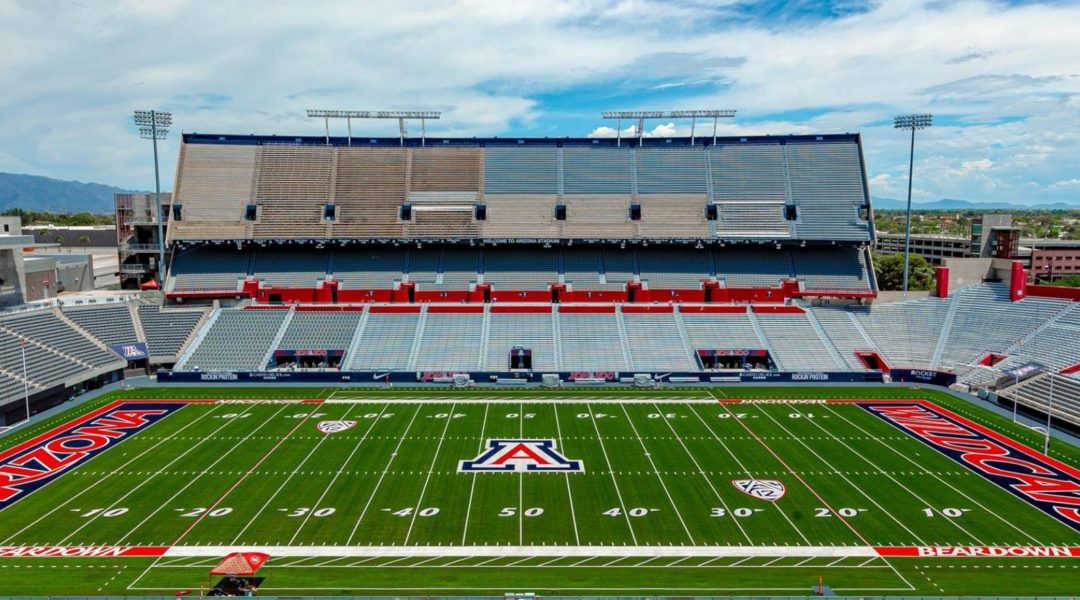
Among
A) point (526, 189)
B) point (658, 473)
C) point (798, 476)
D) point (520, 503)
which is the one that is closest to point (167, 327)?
point (526, 189)

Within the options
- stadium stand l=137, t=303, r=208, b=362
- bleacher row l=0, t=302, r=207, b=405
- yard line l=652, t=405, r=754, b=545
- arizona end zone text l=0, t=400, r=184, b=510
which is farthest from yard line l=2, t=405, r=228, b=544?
yard line l=652, t=405, r=754, b=545

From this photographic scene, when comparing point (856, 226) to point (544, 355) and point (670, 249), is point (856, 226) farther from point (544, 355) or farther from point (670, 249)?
point (544, 355)

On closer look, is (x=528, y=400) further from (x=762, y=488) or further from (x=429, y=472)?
A: (x=762, y=488)

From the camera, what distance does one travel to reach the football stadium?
2031cm

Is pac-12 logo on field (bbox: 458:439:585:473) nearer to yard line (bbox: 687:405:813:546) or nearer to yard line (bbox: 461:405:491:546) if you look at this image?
yard line (bbox: 461:405:491:546)

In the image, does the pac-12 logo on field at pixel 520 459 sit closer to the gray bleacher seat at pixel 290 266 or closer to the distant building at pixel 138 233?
the gray bleacher seat at pixel 290 266

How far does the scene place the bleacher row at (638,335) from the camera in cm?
4409

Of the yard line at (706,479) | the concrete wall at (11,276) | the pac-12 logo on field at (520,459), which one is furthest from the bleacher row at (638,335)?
the pac-12 logo on field at (520,459)

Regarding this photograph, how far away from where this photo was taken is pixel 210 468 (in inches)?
1085

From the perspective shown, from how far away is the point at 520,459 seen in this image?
93.1 feet

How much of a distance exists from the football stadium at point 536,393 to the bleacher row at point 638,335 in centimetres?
25

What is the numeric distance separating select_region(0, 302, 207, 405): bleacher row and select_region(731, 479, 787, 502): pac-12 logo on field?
33.9m

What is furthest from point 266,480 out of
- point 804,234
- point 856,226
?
point 856,226

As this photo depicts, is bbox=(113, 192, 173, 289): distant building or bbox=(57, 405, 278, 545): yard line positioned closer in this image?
bbox=(57, 405, 278, 545): yard line
